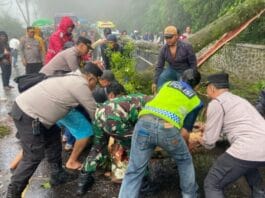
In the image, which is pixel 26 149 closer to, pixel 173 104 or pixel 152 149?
pixel 152 149

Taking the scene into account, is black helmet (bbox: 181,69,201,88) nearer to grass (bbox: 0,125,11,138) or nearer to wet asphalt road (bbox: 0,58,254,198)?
wet asphalt road (bbox: 0,58,254,198)

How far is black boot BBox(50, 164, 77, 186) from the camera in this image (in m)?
5.15

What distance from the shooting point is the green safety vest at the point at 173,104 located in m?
3.76

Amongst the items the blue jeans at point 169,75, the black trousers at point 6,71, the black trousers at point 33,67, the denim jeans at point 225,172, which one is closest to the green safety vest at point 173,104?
the denim jeans at point 225,172

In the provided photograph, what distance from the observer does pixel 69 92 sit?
175 inches

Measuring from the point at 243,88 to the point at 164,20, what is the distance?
1907 cm

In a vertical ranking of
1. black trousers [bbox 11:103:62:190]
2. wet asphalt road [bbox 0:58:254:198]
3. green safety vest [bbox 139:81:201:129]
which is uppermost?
green safety vest [bbox 139:81:201:129]

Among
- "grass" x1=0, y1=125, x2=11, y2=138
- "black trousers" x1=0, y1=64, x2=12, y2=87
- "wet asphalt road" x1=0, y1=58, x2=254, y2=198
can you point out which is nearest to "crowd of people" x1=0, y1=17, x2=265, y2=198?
"wet asphalt road" x1=0, y1=58, x2=254, y2=198

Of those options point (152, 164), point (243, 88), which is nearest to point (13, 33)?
point (243, 88)

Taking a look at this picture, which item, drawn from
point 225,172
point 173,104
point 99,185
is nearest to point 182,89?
point 173,104

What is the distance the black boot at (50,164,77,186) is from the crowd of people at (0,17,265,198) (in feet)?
0.04

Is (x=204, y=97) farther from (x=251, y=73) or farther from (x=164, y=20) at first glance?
(x=164, y=20)

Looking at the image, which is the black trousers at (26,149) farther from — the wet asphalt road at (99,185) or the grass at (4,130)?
the grass at (4,130)

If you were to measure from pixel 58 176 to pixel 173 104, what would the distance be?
2148mm
